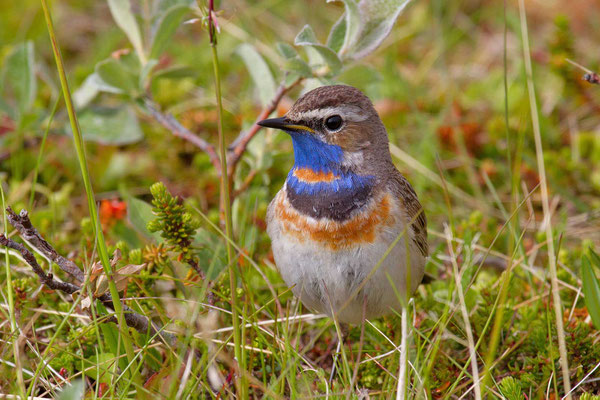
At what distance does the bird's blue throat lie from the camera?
13.7 feet

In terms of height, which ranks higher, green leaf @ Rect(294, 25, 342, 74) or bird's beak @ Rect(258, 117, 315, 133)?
green leaf @ Rect(294, 25, 342, 74)

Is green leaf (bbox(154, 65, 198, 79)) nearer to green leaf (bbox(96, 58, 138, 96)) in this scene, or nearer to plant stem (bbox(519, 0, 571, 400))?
green leaf (bbox(96, 58, 138, 96))

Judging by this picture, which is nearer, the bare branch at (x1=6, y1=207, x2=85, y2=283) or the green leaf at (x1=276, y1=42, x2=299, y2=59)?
the bare branch at (x1=6, y1=207, x2=85, y2=283)

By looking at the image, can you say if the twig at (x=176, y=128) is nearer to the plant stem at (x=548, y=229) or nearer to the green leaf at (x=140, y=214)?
the green leaf at (x=140, y=214)

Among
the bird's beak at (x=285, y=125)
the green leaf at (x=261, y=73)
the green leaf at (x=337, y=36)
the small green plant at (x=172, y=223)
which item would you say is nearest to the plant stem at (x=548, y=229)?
the green leaf at (x=337, y=36)

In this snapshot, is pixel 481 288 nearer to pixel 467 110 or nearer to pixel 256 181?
pixel 256 181

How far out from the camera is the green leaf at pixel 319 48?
14.8ft

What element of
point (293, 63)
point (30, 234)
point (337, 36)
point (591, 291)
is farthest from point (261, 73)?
point (591, 291)

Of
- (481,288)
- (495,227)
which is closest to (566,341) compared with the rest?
(481,288)

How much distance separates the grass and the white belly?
16 centimetres

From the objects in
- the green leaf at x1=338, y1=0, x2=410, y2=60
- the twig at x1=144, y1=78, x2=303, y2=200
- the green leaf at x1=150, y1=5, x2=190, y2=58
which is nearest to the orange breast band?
the twig at x1=144, y1=78, x2=303, y2=200

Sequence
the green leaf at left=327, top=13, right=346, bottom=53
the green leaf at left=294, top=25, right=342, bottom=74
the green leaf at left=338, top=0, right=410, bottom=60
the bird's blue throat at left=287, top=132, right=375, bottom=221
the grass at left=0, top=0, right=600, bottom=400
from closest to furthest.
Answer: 1. the grass at left=0, top=0, right=600, bottom=400
2. the bird's blue throat at left=287, top=132, right=375, bottom=221
3. the green leaf at left=294, top=25, right=342, bottom=74
4. the green leaf at left=338, top=0, right=410, bottom=60
5. the green leaf at left=327, top=13, right=346, bottom=53

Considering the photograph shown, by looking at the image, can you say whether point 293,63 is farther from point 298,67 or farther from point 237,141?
point 237,141

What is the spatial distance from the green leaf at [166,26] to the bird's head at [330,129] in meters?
1.36
